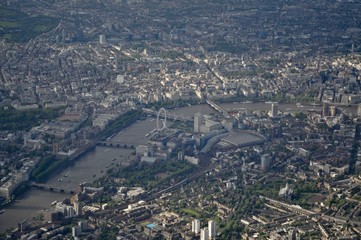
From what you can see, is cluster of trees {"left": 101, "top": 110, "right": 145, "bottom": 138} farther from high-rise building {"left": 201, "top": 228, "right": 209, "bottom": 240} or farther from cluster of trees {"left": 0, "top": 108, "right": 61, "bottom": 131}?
high-rise building {"left": 201, "top": 228, "right": 209, "bottom": 240}

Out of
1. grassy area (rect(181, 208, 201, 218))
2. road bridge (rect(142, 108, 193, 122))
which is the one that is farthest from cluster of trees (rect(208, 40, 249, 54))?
grassy area (rect(181, 208, 201, 218))

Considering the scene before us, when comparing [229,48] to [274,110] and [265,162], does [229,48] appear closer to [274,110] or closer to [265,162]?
[274,110]

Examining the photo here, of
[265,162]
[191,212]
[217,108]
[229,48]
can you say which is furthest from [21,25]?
[191,212]

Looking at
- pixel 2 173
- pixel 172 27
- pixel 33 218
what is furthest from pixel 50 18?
pixel 33 218

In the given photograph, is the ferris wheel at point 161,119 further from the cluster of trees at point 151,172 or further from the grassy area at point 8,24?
the grassy area at point 8,24

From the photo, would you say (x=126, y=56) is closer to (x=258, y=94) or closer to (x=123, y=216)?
(x=258, y=94)

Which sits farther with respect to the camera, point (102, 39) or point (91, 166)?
point (102, 39)
